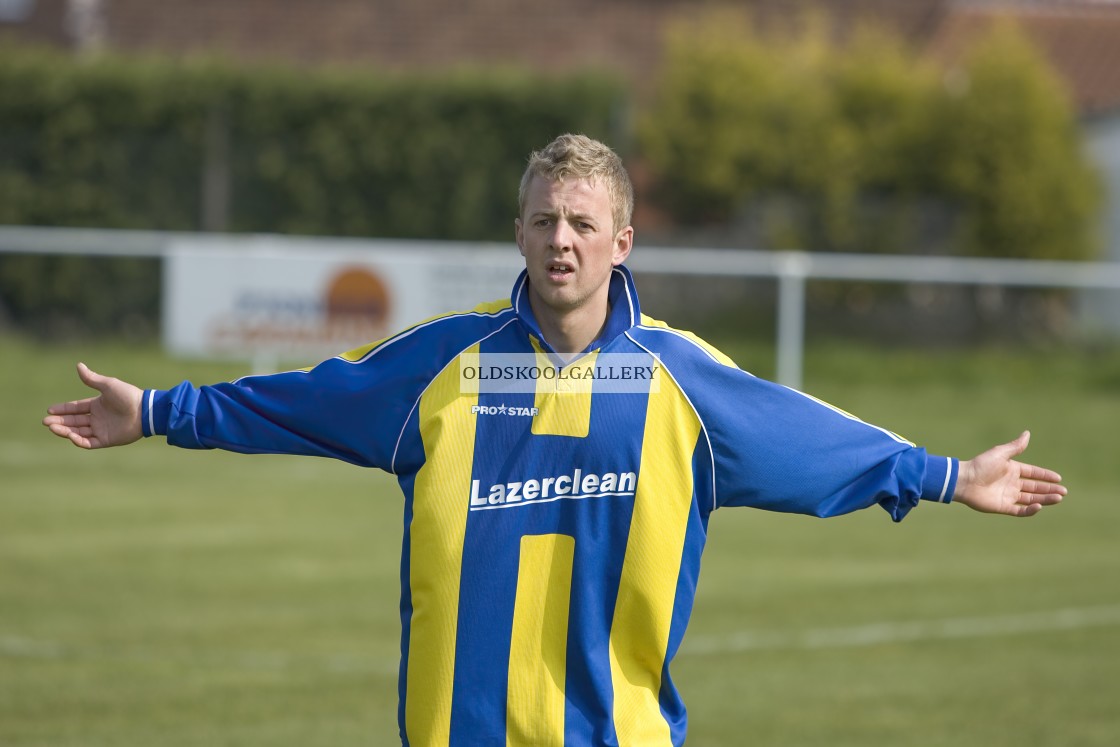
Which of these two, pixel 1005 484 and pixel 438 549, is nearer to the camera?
pixel 438 549

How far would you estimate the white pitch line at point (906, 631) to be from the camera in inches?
346

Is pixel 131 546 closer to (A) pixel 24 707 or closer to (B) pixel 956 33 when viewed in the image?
(A) pixel 24 707

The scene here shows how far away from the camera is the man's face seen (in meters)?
3.49

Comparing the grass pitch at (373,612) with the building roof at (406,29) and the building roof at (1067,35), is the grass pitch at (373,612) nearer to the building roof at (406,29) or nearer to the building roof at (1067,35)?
the building roof at (406,29)

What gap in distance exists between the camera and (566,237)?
11.4 ft

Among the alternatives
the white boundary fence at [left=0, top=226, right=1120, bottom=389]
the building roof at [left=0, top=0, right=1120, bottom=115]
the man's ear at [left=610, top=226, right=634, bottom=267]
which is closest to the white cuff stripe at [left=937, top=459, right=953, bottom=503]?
the man's ear at [left=610, top=226, right=634, bottom=267]

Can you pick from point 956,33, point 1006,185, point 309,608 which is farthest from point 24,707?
point 956,33

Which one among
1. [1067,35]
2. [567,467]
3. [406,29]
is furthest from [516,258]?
[1067,35]

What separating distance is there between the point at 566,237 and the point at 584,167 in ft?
0.54

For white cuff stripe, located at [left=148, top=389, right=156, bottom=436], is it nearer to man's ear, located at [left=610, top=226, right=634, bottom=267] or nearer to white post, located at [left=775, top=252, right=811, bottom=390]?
man's ear, located at [left=610, top=226, right=634, bottom=267]

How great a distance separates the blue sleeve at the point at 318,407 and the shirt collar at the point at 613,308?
7.6 inches

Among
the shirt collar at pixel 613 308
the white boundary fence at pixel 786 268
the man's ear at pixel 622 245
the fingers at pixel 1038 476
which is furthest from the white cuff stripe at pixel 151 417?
the white boundary fence at pixel 786 268

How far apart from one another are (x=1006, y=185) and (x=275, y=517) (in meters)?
12.7

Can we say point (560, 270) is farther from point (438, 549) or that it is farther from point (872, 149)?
point (872, 149)
